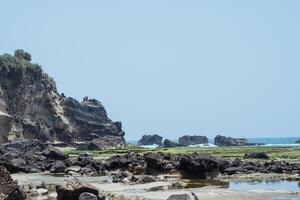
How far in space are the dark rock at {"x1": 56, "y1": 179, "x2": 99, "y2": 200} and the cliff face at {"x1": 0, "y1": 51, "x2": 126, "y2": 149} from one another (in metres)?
91.7

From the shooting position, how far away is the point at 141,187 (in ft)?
132

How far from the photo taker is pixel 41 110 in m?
145

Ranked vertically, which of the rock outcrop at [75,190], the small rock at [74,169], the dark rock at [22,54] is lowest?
the rock outcrop at [75,190]

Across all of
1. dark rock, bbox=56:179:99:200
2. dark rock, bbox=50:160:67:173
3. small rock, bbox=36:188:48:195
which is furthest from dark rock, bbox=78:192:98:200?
dark rock, bbox=50:160:67:173

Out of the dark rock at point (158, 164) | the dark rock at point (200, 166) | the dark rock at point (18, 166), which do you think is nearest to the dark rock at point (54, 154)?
the dark rock at point (18, 166)

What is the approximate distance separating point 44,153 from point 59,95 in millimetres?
86610

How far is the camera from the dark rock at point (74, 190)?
27.2 metres

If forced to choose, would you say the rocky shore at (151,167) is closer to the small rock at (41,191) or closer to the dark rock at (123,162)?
the dark rock at (123,162)

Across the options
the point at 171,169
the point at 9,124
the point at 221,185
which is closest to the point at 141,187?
the point at 221,185

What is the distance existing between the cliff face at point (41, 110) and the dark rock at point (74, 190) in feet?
301

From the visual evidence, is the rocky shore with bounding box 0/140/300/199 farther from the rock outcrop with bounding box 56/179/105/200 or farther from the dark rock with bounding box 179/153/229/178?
the rock outcrop with bounding box 56/179/105/200

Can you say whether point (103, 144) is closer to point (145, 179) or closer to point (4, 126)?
point (4, 126)

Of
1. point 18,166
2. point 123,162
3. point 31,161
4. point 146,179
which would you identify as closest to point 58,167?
point 18,166

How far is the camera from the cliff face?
13212cm
